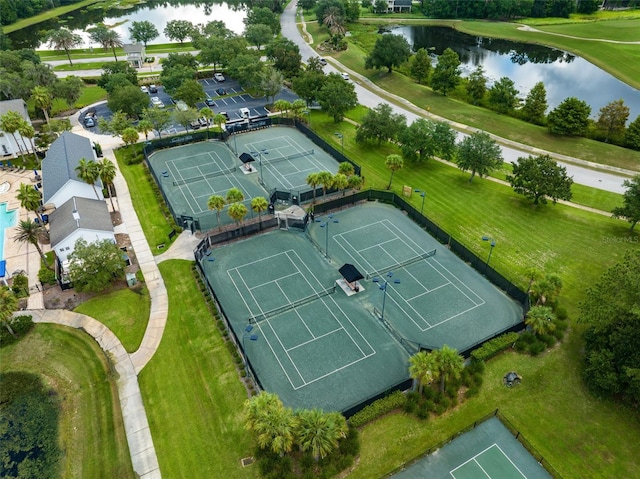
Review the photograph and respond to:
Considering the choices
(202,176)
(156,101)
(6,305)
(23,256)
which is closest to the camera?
(6,305)

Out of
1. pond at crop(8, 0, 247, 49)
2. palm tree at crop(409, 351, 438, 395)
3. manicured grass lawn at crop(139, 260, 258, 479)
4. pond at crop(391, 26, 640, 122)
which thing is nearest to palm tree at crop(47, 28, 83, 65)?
pond at crop(8, 0, 247, 49)

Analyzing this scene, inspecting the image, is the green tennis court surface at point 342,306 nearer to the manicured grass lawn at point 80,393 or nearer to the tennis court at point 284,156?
the manicured grass lawn at point 80,393

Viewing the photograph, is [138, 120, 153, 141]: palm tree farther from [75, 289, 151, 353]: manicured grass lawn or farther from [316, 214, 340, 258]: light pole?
[316, 214, 340, 258]: light pole

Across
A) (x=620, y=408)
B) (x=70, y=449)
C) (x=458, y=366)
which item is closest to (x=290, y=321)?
(x=458, y=366)

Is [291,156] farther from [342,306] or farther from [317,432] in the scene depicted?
[317,432]

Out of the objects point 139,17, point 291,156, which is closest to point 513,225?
point 291,156

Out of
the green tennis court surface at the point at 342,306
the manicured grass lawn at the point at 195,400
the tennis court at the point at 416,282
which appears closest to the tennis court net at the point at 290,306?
the green tennis court surface at the point at 342,306
